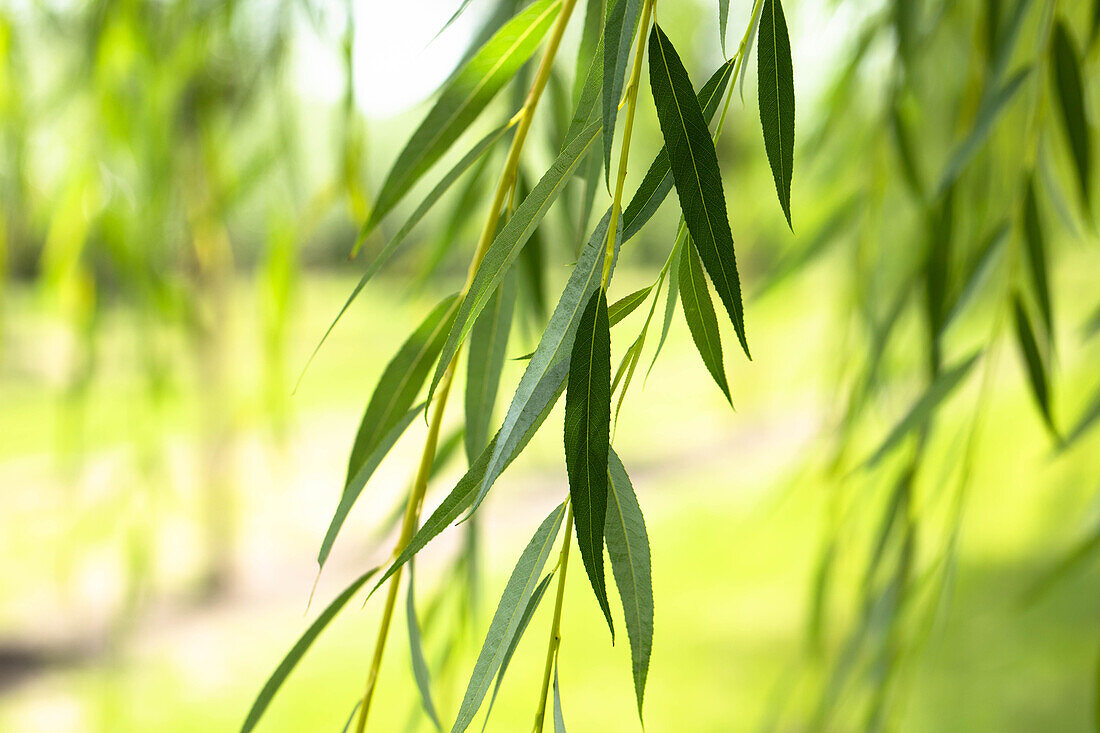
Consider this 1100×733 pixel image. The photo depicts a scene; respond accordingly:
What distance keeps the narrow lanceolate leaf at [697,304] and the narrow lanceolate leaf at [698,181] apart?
20 millimetres

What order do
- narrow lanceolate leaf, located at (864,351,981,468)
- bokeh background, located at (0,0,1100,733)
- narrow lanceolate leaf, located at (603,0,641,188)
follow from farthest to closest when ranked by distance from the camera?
bokeh background, located at (0,0,1100,733)
narrow lanceolate leaf, located at (864,351,981,468)
narrow lanceolate leaf, located at (603,0,641,188)

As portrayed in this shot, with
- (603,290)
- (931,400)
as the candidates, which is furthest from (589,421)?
(931,400)

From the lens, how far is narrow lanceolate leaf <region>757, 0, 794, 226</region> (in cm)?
17

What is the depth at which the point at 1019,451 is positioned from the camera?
177cm

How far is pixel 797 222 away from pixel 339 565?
1551 mm

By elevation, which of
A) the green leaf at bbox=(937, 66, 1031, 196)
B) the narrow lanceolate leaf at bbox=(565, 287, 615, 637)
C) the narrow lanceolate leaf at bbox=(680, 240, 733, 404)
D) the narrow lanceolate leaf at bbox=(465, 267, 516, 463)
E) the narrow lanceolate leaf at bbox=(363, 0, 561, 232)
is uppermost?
the green leaf at bbox=(937, 66, 1031, 196)

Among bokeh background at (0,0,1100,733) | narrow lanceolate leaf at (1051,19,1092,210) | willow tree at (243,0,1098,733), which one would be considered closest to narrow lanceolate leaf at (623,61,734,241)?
willow tree at (243,0,1098,733)

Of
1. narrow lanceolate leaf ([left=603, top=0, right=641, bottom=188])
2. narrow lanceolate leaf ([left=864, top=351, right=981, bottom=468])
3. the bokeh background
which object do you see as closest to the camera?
narrow lanceolate leaf ([left=603, top=0, right=641, bottom=188])

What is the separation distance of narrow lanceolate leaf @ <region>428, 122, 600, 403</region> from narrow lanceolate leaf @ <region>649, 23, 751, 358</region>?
0.02m

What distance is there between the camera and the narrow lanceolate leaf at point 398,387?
0.22 metres

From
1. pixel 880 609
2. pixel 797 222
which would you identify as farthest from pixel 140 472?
pixel 797 222

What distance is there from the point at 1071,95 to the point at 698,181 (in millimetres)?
256

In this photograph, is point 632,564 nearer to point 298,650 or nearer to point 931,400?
point 298,650

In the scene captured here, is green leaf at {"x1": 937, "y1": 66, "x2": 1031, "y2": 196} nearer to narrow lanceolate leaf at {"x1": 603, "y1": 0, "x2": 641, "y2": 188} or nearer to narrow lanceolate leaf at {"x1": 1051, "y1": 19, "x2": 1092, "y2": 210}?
narrow lanceolate leaf at {"x1": 1051, "y1": 19, "x2": 1092, "y2": 210}
